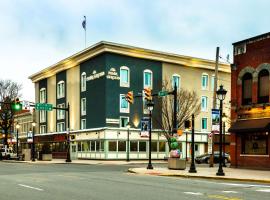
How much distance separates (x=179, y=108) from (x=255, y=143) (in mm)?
29556

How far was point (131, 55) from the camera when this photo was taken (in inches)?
2415

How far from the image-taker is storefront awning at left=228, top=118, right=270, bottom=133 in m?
29.2

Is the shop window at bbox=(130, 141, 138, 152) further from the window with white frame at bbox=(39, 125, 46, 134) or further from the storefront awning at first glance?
the storefront awning

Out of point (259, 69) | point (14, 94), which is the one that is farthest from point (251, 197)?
point (14, 94)

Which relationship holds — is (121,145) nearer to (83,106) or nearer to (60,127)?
(83,106)

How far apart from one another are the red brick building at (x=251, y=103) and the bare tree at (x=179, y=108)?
25.9 metres

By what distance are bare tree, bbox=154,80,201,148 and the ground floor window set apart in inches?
1033

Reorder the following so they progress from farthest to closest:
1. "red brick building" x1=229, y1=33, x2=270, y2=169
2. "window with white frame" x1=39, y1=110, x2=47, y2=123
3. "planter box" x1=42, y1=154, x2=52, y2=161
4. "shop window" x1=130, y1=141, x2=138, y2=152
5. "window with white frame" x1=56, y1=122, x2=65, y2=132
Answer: "window with white frame" x1=39, y1=110, x2=47, y2=123 → "window with white frame" x1=56, y1=122, x2=65, y2=132 → "shop window" x1=130, y1=141, x2=138, y2=152 → "planter box" x1=42, y1=154, x2=52, y2=161 → "red brick building" x1=229, y1=33, x2=270, y2=169

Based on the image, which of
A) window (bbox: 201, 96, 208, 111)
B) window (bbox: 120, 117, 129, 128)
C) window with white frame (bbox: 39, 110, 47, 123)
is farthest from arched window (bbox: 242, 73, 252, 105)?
window with white frame (bbox: 39, 110, 47, 123)

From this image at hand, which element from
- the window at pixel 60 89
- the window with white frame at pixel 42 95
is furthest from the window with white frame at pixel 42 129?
the window at pixel 60 89

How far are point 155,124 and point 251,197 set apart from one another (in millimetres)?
49343

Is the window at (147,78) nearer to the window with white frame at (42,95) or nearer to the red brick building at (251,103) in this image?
the window with white frame at (42,95)

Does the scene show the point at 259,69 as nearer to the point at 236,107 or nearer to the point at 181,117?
the point at 236,107

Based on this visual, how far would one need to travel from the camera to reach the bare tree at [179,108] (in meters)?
60.3
